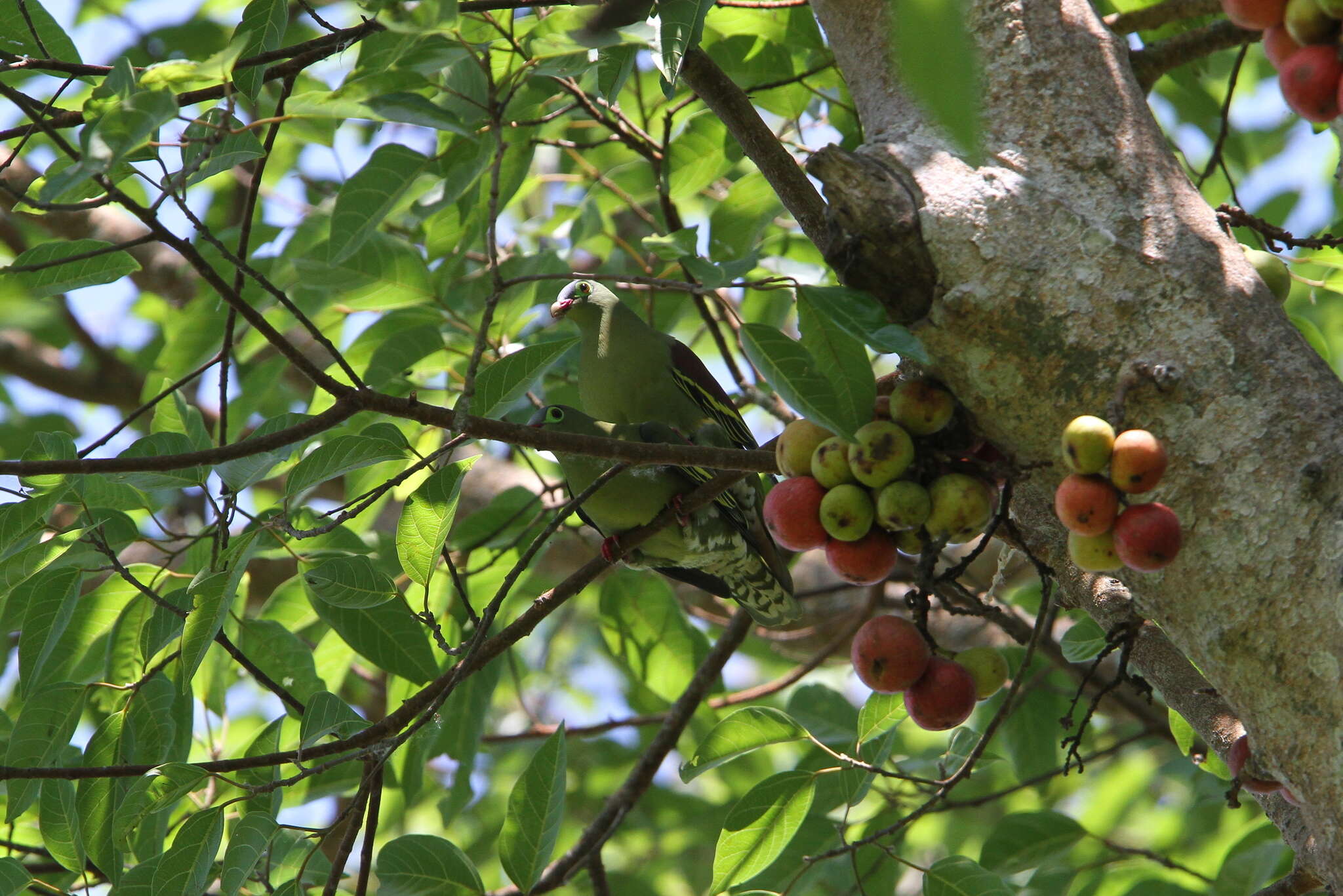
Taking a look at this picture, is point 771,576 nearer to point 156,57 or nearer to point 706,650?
point 706,650

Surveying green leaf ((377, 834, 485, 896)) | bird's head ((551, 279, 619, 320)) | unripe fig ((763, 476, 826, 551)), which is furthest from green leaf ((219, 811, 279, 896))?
bird's head ((551, 279, 619, 320))

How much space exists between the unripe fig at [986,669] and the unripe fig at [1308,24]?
0.97 m

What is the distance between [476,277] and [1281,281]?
245 cm

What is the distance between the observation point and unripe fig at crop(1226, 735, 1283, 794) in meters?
1.61

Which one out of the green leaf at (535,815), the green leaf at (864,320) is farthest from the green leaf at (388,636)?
the green leaf at (864,320)

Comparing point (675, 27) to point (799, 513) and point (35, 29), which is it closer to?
point (799, 513)

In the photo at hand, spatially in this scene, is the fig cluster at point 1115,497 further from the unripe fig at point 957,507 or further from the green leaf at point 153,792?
the green leaf at point 153,792

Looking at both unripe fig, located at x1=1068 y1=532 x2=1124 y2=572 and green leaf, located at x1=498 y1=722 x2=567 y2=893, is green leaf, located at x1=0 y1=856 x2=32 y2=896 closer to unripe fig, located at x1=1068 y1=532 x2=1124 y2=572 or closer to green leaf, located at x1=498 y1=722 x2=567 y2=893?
green leaf, located at x1=498 y1=722 x2=567 y2=893

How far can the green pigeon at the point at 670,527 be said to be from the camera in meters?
3.32

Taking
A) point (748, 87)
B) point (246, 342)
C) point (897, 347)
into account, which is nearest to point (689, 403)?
point (748, 87)

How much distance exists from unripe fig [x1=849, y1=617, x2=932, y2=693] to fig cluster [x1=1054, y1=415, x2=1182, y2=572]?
353 millimetres

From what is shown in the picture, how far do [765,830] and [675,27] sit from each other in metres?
1.59

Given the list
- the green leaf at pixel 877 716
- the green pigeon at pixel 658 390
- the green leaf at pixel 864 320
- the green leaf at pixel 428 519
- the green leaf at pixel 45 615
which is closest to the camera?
the green leaf at pixel 864 320

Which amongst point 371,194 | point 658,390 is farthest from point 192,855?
point 658,390
